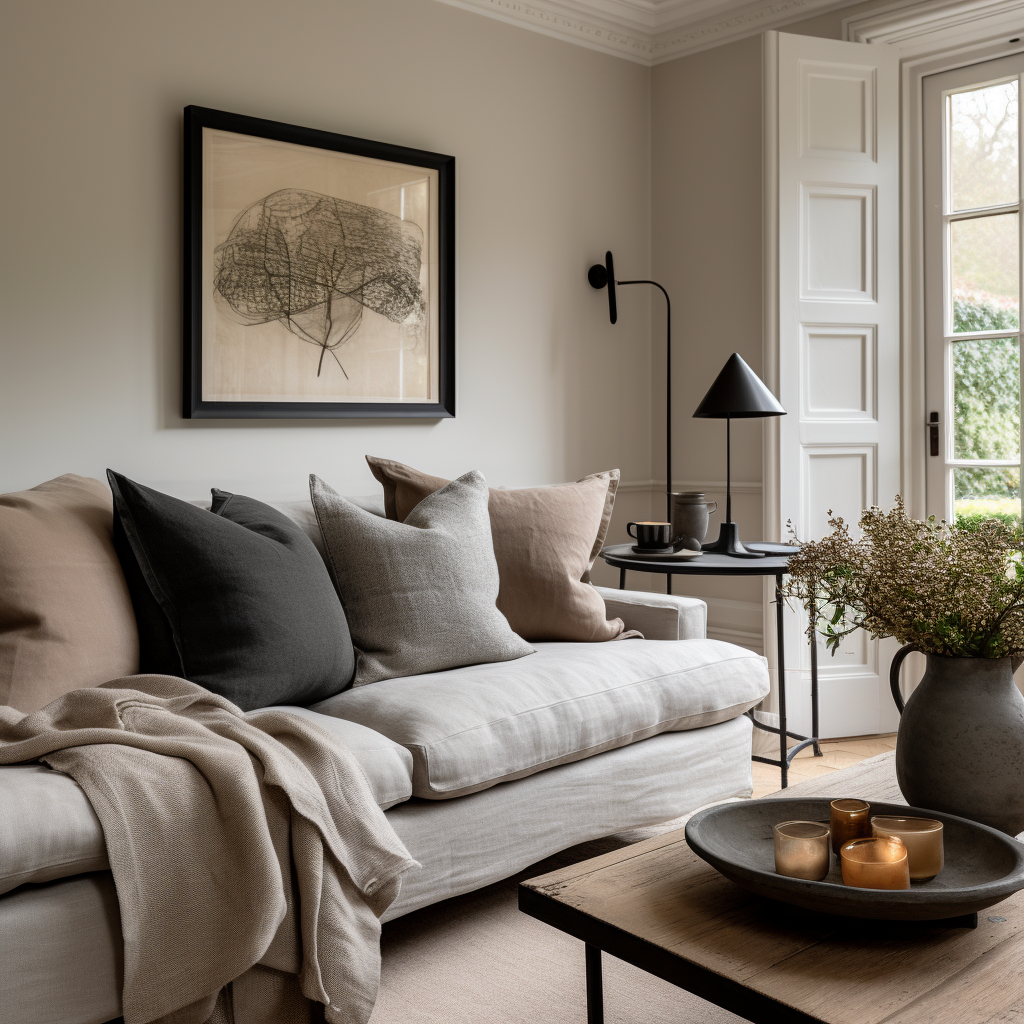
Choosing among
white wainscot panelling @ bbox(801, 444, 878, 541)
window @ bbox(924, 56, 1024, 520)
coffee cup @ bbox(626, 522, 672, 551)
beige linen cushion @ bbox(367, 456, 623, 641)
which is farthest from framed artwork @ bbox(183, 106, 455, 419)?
window @ bbox(924, 56, 1024, 520)

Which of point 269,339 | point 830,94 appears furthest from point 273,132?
point 830,94

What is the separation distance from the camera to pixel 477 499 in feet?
8.68

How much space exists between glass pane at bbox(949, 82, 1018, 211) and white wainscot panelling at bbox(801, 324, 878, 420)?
1.85 ft

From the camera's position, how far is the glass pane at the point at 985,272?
3.44m

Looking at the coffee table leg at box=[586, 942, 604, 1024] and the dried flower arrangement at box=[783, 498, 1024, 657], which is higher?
the dried flower arrangement at box=[783, 498, 1024, 657]

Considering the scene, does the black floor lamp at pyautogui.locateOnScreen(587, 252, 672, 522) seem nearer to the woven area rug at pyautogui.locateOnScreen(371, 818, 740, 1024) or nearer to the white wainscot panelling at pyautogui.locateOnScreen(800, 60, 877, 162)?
the white wainscot panelling at pyautogui.locateOnScreen(800, 60, 877, 162)

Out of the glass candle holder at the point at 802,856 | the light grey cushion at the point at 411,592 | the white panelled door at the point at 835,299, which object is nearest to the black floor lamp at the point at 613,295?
the white panelled door at the point at 835,299

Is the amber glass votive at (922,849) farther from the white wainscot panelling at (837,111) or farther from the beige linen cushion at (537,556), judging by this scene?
the white wainscot panelling at (837,111)

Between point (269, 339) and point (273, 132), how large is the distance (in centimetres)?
61

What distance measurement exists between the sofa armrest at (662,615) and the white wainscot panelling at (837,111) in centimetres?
174

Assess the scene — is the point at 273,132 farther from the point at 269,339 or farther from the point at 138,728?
the point at 138,728

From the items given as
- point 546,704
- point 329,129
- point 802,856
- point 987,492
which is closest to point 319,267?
point 329,129

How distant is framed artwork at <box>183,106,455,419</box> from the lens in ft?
9.75

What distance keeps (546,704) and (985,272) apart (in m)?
2.38
